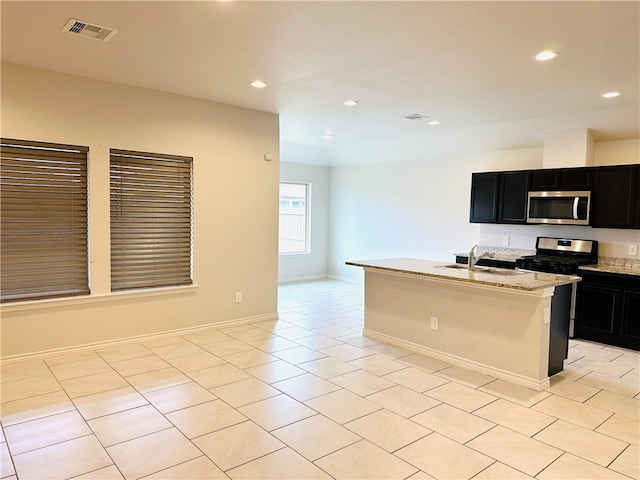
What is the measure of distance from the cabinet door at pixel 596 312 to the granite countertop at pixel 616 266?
19cm

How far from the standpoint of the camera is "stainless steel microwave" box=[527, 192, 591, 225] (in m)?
5.15

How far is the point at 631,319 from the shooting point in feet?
15.1

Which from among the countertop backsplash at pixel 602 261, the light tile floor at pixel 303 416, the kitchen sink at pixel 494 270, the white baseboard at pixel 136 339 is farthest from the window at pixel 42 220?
the countertop backsplash at pixel 602 261

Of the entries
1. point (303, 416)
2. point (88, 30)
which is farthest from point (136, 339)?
point (88, 30)

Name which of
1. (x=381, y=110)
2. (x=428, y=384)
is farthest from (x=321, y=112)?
(x=428, y=384)

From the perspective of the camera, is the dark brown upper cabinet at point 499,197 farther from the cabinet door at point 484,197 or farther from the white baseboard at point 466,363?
the white baseboard at point 466,363

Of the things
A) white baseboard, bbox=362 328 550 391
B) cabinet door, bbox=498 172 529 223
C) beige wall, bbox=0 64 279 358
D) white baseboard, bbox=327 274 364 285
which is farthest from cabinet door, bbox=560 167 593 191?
white baseboard, bbox=327 274 364 285

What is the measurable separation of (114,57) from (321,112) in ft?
8.15

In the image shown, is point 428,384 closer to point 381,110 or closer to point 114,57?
point 381,110

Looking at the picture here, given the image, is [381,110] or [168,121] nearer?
[168,121]

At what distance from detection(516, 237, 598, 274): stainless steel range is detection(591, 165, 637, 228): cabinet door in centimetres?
42

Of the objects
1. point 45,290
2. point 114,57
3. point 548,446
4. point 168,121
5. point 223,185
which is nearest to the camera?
point 548,446

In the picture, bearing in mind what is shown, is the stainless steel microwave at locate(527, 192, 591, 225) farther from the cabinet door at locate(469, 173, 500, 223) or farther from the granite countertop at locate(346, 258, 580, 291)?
the granite countertop at locate(346, 258, 580, 291)

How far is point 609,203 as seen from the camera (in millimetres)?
5043
